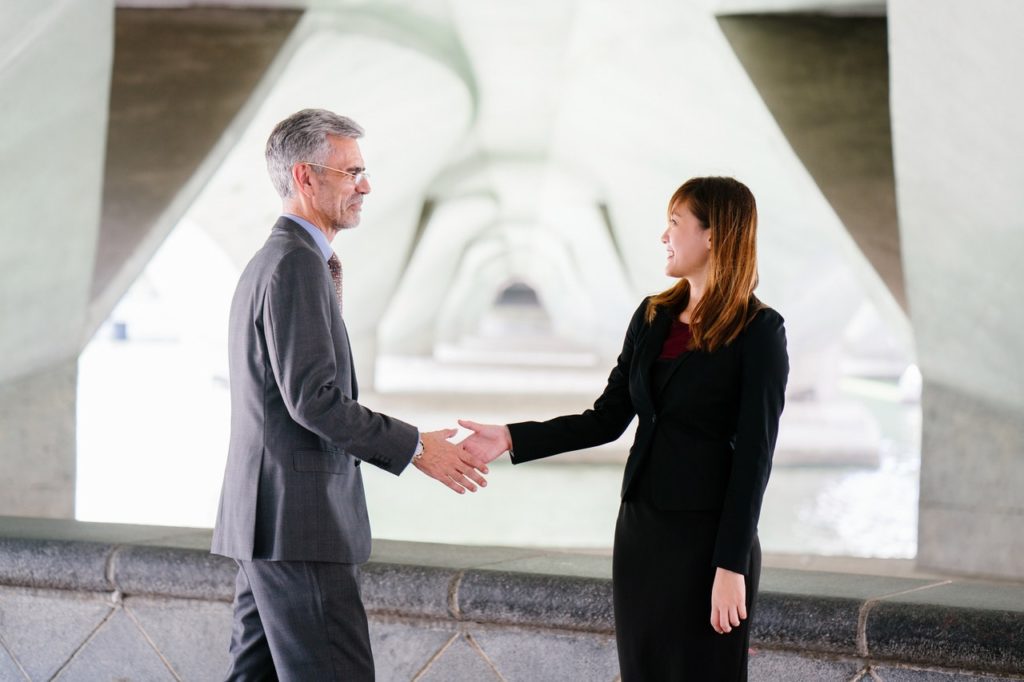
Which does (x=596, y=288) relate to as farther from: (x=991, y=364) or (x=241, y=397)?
(x=241, y=397)

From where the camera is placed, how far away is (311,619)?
2.27 m

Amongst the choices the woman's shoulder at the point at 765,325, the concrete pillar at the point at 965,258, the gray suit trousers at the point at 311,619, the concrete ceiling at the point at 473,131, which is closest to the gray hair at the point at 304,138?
the gray suit trousers at the point at 311,619

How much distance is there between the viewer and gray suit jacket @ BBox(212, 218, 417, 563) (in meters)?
2.23

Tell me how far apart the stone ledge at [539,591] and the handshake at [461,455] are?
430mm

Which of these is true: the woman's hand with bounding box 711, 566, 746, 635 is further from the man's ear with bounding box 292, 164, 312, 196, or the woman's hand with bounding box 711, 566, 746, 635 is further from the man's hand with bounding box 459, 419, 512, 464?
the man's ear with bounding box 292, 164, 312, 196

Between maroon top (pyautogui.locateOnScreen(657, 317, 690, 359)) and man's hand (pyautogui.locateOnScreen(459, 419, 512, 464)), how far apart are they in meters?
0.56

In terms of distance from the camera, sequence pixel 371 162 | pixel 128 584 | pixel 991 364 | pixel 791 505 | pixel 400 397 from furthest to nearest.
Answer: pixel 400 397 → pixel 371 162 → pixel 791 505 → pixel 991 364 → pixel 128 584

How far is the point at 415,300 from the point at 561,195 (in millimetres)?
10421

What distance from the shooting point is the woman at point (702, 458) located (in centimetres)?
215

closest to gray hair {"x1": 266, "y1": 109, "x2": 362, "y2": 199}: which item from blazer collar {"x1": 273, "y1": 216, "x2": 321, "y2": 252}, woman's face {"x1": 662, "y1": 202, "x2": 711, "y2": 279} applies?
blazer collar {"x1": 273, "y1": 216, "x2": 321, "y2": 252}

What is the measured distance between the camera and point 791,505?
14.2 metres

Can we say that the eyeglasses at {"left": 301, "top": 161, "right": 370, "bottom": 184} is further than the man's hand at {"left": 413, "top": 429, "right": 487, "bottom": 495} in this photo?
No

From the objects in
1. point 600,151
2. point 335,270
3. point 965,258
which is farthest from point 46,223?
point 600,151

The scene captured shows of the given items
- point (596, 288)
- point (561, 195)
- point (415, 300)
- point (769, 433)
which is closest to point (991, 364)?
point (769, 433)
